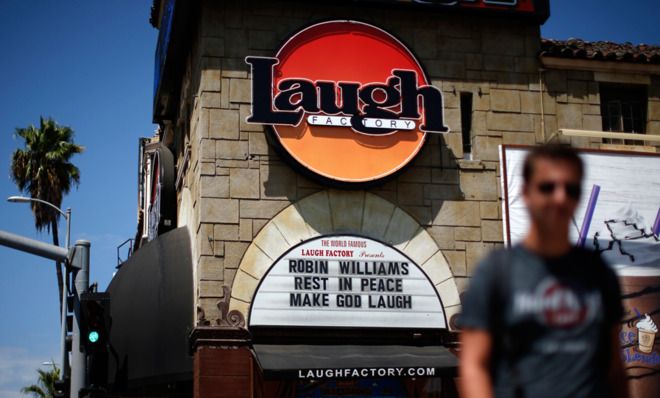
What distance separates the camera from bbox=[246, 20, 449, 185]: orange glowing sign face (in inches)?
721

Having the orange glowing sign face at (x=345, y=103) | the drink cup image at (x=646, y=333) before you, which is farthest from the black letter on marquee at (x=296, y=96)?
the drink cup image at (x=646, y=333)

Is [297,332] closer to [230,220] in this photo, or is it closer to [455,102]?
[230,220]

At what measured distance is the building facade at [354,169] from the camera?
17.7 m

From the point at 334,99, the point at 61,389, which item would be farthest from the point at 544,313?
the point at 61,389

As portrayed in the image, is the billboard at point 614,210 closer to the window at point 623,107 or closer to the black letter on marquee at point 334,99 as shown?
the window at point 623,107

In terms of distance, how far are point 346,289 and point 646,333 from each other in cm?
633

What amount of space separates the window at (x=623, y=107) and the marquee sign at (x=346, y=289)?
20.4 ft

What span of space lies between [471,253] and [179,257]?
19.7ft

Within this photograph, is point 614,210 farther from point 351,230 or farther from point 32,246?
point 32,246

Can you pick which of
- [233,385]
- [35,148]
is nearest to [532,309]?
[233,385]

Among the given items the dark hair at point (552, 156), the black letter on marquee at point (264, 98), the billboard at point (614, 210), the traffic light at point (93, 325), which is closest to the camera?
the dark hair at point (552, 156)

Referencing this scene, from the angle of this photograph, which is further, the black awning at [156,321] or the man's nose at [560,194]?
the black awning at [156,321]

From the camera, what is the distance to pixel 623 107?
2136 centimetres

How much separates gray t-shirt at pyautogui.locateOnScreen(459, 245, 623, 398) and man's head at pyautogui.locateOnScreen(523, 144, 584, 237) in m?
0.17
